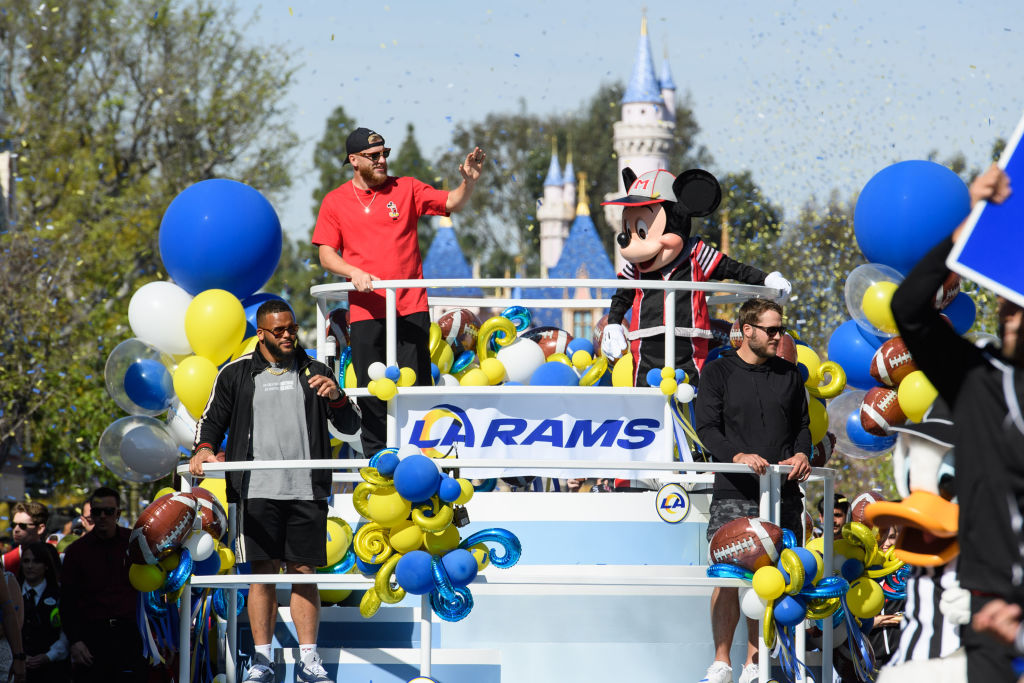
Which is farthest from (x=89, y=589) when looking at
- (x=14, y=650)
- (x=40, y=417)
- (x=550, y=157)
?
(x=550, y=157)

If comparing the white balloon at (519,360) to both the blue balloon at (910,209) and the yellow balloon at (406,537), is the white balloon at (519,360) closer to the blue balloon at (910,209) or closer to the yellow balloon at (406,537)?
the blue balloon at (910,209)

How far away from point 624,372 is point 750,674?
7.02 ft

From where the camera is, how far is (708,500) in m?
8.60

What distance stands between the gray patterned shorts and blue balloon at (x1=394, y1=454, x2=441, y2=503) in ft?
5.46

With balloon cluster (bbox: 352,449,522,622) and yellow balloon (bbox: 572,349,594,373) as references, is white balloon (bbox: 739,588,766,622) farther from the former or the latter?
yellow balloon (bbox: 572,349,594,373)

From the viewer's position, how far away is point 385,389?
807 centimetres

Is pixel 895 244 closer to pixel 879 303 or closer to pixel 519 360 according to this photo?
pixel 879 303

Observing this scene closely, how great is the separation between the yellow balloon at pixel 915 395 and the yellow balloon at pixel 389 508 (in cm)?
344

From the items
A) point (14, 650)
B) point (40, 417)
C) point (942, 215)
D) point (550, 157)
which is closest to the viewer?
point (14, 650)

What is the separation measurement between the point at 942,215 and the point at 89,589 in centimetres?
591

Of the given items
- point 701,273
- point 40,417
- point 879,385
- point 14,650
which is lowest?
point 40,417

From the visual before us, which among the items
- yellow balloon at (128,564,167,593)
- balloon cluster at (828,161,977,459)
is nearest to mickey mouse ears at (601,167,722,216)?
balloon cluster at (828,161,977,459)

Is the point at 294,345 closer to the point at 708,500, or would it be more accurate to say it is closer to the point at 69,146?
the point at 708,500

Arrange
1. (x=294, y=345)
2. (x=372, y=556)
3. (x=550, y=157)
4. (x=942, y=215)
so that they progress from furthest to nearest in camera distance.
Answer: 1. (x=550, y=157)
2. (x=942, y=215)
3. (x=294, y=345)
4. (x=372, y=556)
